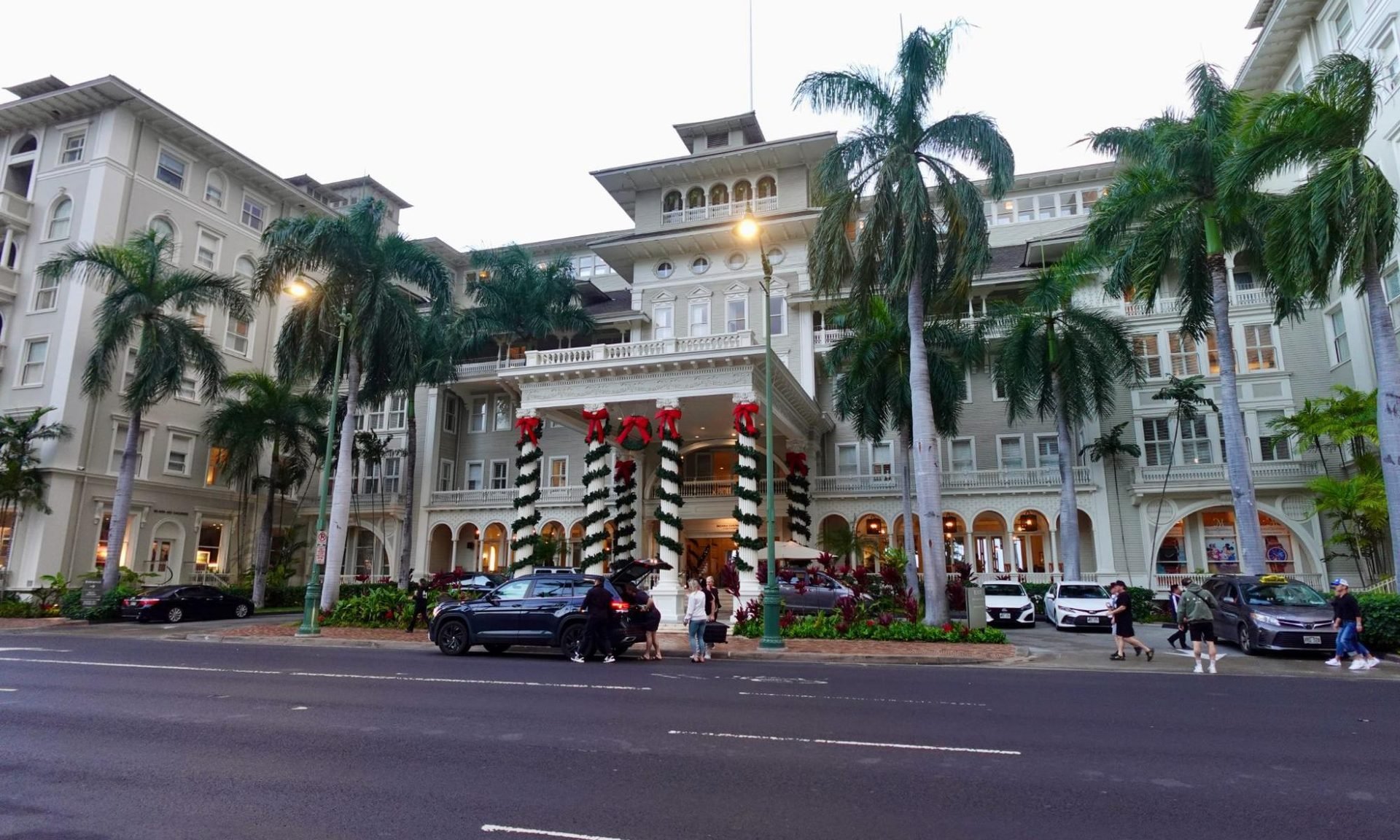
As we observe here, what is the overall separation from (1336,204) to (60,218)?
46.7 metres

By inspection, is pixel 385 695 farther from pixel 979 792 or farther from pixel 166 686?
pixel 979 792

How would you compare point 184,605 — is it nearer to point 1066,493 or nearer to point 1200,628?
point 1200,628

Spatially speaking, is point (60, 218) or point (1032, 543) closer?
point (1032, 543)

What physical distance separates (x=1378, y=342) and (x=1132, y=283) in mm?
6886

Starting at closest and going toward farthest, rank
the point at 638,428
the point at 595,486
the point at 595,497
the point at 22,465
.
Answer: the point at 638,428 < the point at 595,497 < the point at 595,486 < the point at 22,465

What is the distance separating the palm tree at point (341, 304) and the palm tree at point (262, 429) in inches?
255

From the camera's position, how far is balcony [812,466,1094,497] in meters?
33.2

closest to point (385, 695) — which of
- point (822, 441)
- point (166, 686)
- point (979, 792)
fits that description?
point (166, 686)

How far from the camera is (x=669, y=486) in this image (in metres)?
25.5

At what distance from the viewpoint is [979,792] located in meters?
6.14

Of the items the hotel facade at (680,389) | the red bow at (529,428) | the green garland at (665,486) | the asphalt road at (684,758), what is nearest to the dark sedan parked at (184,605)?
the hotel facade at (680,389)

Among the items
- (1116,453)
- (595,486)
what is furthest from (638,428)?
(1116,453)

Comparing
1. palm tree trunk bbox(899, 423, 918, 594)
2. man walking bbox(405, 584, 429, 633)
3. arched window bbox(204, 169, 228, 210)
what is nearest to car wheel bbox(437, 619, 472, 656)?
man walking bbox(405, 584, 429, 633)

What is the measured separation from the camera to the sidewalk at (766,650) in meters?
16.5
